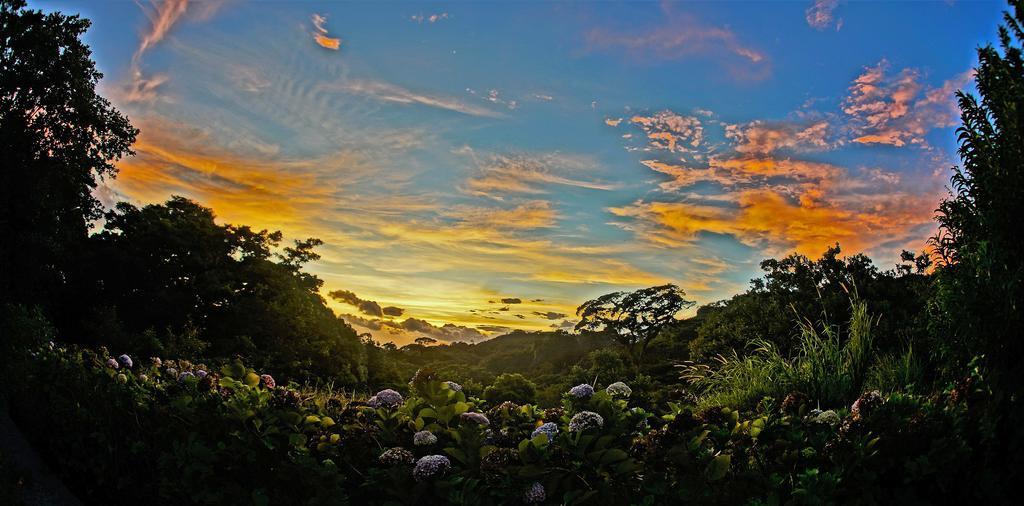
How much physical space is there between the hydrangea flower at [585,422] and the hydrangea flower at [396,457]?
1009 mm

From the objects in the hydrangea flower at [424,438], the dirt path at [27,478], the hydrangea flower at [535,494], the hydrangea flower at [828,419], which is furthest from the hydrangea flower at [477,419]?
the dirt path at [27,478]

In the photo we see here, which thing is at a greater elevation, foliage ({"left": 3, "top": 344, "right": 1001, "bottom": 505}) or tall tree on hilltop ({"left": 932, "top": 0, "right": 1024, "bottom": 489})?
tall tree on hilltop ({"left": 932, "top": 0, "right": 1024, "bottom": 489})

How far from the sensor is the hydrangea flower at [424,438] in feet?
12.7

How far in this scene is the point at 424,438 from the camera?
389 cm

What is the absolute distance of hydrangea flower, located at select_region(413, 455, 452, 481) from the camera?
3539 mm

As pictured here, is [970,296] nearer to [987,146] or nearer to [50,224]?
[987,146]

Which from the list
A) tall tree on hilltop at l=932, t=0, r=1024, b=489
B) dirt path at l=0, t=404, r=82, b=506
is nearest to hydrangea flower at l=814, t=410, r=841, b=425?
tall tree on hilltop at l=932, t=0, r=1024, b=489

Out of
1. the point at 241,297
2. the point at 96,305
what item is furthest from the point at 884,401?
the point at 96,305

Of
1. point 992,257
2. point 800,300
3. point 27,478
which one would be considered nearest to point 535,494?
point 992,257

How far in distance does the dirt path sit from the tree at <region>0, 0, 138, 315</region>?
856 centimetres

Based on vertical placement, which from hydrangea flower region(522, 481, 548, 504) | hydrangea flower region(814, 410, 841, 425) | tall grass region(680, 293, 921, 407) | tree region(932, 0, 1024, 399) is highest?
tree region(932, 0, 1024, 399)

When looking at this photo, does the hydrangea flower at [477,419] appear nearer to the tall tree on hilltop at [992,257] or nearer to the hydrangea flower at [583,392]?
the hydrangea flower at [583,392]

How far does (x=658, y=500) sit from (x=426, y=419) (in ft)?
5.73

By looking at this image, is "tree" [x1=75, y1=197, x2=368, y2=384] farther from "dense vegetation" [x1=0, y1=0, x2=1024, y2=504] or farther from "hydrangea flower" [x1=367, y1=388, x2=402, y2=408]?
"hydrangea flower" [x1=367, y1=388, x2=402, y2=408]
